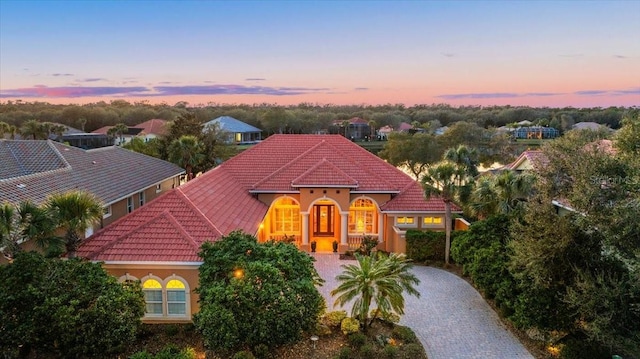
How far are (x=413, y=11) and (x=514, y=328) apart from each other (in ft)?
90.2

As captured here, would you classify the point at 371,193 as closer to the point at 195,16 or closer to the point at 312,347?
the point at 312,347

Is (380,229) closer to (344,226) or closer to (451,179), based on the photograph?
(344,226)

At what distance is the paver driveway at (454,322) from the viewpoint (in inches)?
601

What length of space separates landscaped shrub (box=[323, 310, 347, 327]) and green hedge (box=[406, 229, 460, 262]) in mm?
9286

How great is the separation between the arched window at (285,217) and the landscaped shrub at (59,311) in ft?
49.7

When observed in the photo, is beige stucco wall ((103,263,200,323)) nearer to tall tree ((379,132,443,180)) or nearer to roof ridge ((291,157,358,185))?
roof ridge ((291,157,358,185))

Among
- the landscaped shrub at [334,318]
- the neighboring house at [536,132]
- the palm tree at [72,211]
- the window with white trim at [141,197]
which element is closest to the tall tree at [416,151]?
the window with white trim at [141,197]

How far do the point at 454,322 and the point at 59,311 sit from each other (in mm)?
14784

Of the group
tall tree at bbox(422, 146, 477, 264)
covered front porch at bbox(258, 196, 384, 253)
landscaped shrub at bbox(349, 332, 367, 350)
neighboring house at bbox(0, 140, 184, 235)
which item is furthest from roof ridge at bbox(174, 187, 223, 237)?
tall tree at bbox(422, 146, 477, 264)

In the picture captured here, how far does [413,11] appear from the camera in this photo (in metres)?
34.9

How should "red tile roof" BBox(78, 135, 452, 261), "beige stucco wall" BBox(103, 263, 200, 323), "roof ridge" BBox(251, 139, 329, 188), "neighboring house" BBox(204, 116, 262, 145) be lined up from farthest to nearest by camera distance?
1. "neighboring house" BBox(204, 116, 262, 145)
2. "roof ridge" BBox(251, 139, 329, 188)
3. "red tile roof" BBox(78, 135, 452, 261)
4. "beige stucco wall" BBox(103, 263, 200, 323)

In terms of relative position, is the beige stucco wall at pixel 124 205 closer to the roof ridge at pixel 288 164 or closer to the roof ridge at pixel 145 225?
the roof ridge at pixel 145 225

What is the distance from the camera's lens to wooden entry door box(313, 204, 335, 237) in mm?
28375

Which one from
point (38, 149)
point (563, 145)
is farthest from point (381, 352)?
point (38, 149)
